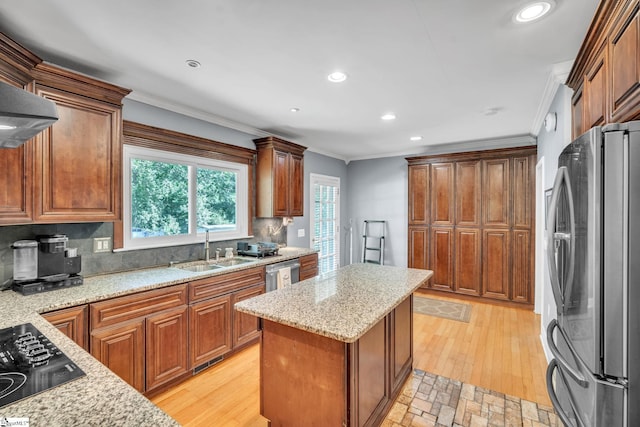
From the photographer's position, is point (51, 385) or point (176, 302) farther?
point (176, 302)

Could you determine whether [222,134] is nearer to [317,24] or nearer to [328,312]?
[317,24]

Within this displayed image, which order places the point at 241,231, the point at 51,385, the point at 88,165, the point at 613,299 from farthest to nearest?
the point at 241,231, the point at 88,165, the point at 613,299, the point at 51,385

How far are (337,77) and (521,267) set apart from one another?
3809 millimetres

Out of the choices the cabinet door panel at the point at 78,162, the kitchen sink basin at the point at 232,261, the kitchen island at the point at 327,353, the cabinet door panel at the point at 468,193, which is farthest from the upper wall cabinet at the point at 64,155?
the cabinet door panel at the point at 468,193

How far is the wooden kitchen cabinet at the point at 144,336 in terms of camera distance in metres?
2.04

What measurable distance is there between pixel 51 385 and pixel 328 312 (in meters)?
1.14

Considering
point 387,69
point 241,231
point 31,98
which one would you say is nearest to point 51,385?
point 31,98

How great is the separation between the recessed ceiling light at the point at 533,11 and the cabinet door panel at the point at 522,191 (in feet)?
10.2

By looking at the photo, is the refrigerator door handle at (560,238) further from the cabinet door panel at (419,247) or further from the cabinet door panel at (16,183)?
the cabinet door panel at (419,247)

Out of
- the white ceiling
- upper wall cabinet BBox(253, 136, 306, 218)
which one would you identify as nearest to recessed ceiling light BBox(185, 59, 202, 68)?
the white ceiling

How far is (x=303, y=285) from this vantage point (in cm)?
227

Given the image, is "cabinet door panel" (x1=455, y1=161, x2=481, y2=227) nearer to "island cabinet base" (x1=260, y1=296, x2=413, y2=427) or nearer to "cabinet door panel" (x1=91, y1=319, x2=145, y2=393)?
"island cabinet base" (x1=260, y1=296, x2=413, y2=427)

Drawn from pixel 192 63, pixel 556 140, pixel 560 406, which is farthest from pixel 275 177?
pixel 560 406

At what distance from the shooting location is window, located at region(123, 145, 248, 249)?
2.81 m
